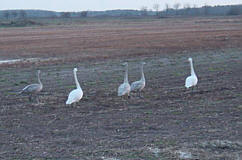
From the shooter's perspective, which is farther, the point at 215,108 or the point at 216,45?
the point at 216,45

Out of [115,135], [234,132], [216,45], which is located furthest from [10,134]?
[216,45]

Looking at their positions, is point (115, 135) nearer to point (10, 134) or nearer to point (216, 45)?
point (10, 134)

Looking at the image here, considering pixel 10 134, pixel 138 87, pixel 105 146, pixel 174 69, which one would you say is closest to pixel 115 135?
pixel 105 146

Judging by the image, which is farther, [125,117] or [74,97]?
[74,97]

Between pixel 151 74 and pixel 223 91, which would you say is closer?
pixel 223 91

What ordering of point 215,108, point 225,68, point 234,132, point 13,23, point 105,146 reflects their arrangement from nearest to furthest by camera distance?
point 105,146, point 234,132, point 215,108, point 225,68, point 13,23

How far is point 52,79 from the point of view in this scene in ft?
67.6

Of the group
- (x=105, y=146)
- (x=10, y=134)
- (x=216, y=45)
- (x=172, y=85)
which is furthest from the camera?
(x=216, y=45)

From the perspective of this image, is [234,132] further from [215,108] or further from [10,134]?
[10,134]

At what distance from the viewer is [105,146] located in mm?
9359

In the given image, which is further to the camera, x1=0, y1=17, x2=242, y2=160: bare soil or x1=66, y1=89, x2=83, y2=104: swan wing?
x1=66, y1=89, x2=83, y2=104: swan wing

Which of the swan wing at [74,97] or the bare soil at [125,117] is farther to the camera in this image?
the swan wing at [74,97]

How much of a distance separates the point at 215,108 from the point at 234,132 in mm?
2672

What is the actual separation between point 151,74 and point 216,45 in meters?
18.4
